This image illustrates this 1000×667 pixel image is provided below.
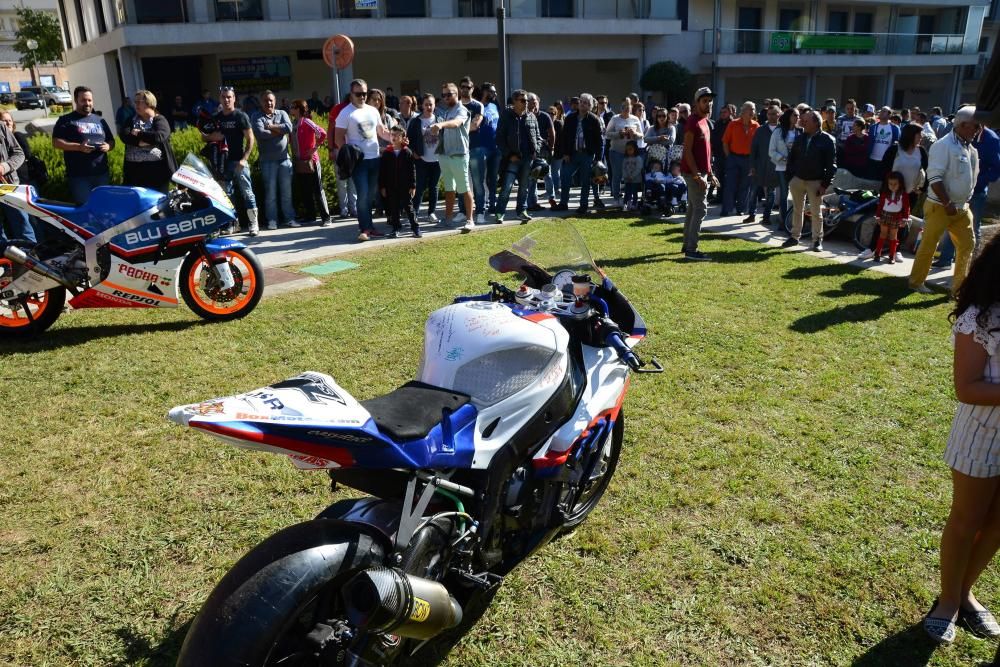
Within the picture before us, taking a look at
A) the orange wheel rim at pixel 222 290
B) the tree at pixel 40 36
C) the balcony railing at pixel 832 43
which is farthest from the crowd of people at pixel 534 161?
the tree at pixel 40 36

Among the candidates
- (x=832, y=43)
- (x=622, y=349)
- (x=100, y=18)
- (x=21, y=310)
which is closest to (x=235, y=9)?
(x=100, y=18)

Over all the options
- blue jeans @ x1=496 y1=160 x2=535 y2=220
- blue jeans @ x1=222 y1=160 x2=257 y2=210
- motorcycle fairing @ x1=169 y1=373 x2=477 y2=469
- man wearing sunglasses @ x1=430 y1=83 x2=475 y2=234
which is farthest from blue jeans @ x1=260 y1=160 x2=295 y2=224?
motorcycle fairing @ x1=169 y1=373 x2=477 y2=469

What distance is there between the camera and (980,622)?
9.36 ft

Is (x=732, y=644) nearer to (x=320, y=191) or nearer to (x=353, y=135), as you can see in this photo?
(x=353, y=135)

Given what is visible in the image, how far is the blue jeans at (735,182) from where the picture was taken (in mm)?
12188

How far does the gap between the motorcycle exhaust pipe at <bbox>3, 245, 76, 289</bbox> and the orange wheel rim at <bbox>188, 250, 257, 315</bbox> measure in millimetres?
927

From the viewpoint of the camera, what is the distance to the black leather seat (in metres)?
2.27

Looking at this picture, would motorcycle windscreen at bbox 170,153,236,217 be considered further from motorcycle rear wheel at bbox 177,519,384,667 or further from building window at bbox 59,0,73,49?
building window at bbox 59,0,73,49

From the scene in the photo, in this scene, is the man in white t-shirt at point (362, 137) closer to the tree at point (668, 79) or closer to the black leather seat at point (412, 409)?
the black leather seat at point (412, 409)

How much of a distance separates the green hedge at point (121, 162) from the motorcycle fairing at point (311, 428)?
9128mm

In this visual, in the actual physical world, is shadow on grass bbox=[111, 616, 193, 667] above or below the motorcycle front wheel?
below

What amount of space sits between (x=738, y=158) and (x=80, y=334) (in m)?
9.88

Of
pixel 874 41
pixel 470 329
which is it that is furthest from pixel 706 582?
pixel 874 41

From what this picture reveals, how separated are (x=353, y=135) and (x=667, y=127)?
5.92 m
